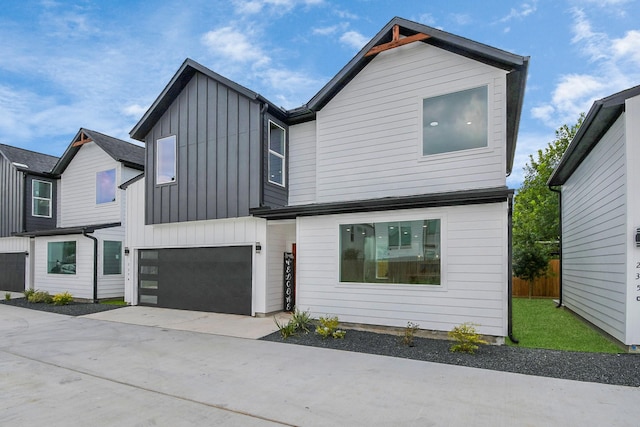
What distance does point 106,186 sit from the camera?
Result: 14094mm

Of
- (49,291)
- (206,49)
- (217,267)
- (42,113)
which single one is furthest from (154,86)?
(217,267)

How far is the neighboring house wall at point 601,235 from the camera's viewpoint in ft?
20.7

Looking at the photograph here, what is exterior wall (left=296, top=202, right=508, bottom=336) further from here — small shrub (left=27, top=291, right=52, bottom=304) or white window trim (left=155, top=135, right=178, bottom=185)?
small shrub (left=27, top=291, right=52, bottom=304)

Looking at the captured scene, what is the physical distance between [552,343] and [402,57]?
649 centimetres

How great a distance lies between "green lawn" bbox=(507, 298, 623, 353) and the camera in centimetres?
647

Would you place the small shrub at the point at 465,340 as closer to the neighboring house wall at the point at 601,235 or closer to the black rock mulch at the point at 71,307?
the neighboring house wall at the point at 601,235

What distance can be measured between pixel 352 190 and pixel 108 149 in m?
10.4

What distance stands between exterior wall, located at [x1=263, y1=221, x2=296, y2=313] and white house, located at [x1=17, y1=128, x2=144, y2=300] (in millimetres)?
7122

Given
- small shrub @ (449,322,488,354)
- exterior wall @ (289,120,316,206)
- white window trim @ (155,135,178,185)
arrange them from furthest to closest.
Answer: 1. white window trim @ (155,135,178,185)
2. exterior wall @ (289,120,316,206)
3. small shrub @ (449,322,488,354)

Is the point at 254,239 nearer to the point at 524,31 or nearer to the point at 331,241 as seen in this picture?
the point at 331,241

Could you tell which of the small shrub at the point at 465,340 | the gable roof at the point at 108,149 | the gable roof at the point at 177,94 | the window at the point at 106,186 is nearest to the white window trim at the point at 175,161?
the gable roof at the point at 177,94

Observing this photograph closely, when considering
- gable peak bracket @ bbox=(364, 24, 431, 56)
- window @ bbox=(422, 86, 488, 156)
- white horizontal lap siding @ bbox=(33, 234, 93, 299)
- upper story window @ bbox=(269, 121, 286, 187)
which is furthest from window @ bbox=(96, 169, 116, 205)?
window @ bbox=(422, 86, 488, 156)

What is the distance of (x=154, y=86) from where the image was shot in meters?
26.3

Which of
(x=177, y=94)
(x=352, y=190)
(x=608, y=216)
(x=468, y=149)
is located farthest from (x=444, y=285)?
(x=177, y=94)
